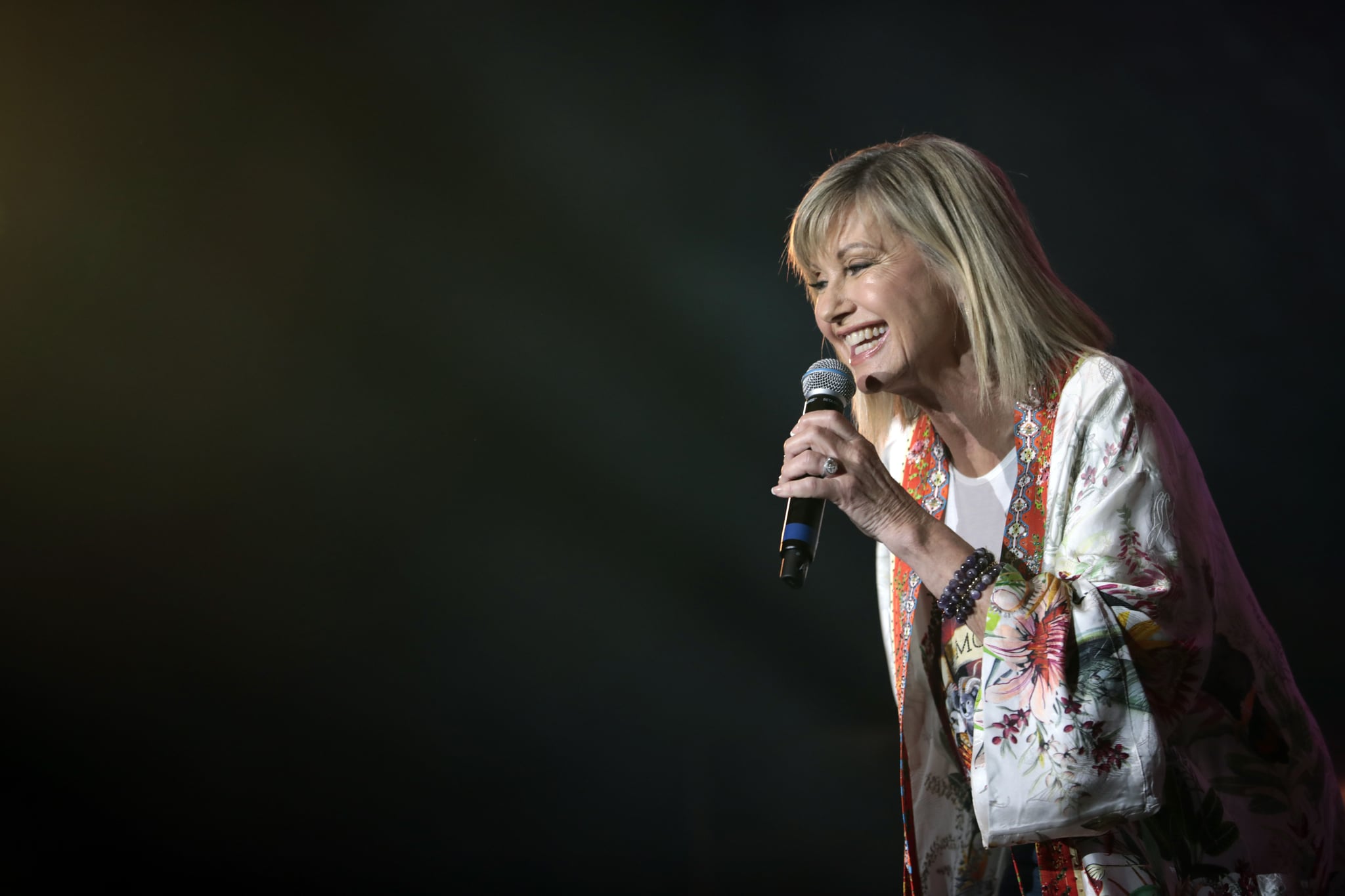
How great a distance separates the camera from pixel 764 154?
2.66 meters

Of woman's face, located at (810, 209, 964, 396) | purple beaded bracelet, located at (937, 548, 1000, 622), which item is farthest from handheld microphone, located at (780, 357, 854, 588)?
woman's face, located at (810, 209, 964, 396)

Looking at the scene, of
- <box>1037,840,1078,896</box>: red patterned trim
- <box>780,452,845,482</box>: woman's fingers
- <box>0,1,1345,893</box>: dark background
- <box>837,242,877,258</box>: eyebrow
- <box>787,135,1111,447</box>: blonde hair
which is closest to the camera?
<box>1037,840,1078,896</box>: red patterned trim

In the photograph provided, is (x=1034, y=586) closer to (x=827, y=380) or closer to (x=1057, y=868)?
(x=1057, y=868)

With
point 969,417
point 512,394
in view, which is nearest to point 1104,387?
point 969,417

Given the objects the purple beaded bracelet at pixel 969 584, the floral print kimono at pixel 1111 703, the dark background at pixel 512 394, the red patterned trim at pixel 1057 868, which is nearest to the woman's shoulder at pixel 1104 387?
the floral print kimono at pixel 1111 703

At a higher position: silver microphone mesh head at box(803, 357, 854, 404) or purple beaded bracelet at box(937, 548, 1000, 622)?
silver microphone mesh head at box(803, 357, 854, 404)

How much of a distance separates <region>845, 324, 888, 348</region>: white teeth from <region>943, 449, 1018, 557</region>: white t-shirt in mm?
254

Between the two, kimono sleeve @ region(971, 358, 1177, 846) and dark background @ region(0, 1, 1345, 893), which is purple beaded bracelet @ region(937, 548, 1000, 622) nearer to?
kimono sleeve @ region(971, 358, 1177, 846)

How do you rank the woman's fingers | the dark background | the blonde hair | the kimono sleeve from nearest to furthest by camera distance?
the kimono sleeve, the woman's fingers, the blonde hair, the dark background

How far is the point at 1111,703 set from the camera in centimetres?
82

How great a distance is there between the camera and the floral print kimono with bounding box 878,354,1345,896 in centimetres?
82

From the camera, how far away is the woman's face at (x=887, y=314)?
124cm

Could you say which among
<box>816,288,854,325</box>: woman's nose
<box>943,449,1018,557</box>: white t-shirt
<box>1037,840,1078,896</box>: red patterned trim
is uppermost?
<box>816,288,854,325</box>: woman's nose

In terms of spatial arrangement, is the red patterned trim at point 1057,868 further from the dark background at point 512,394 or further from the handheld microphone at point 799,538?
the dark background at point 512,394
